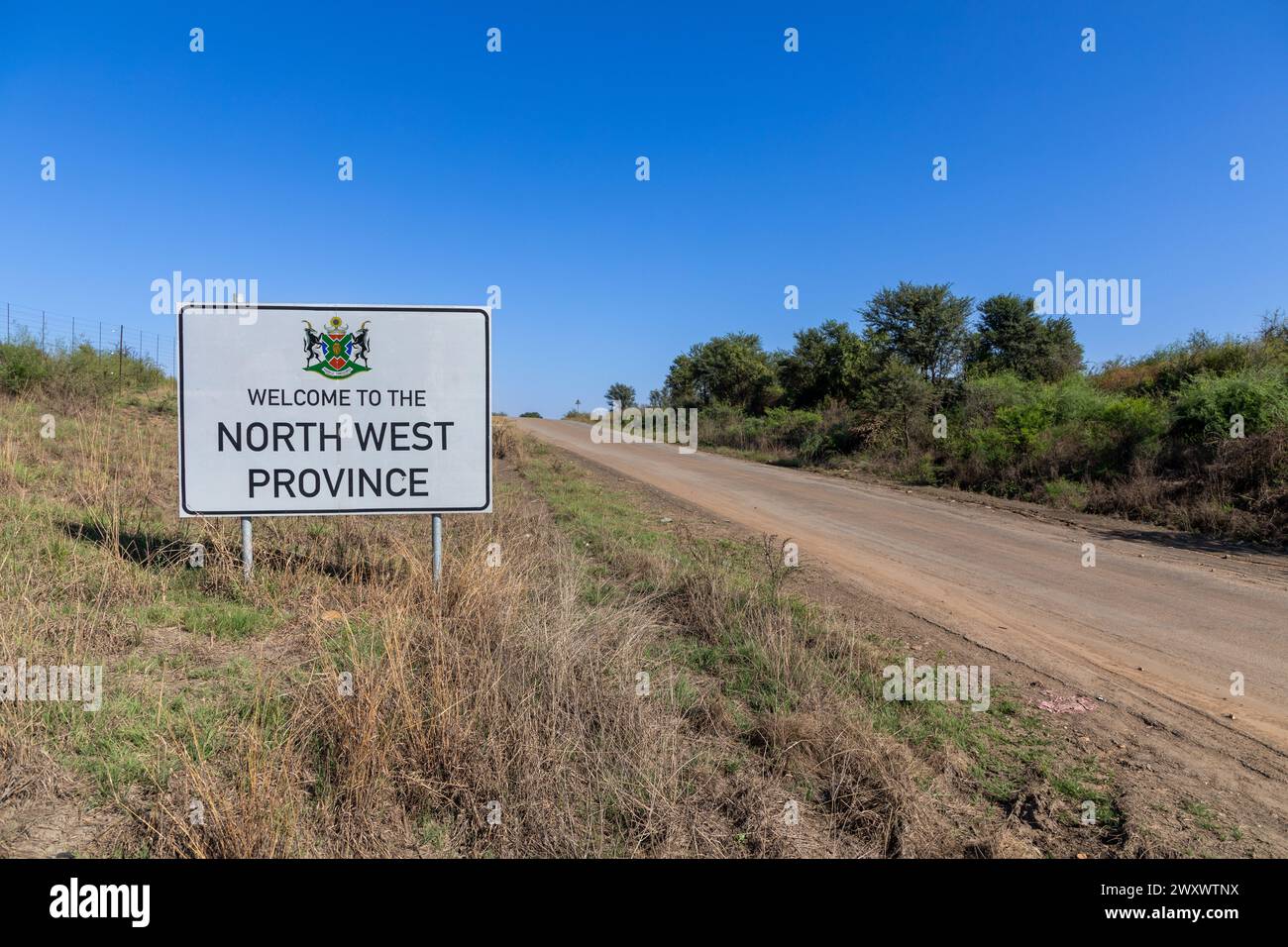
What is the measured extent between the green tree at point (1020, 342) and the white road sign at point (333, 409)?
82.0 feet

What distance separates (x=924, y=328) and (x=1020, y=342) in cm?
678

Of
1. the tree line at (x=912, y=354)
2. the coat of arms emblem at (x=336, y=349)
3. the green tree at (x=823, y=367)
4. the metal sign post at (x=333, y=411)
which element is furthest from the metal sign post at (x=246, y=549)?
the green tree at (x=823, y=367)

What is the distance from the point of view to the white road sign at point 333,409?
573 centimetres

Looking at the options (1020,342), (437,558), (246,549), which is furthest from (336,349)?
(1020,342)

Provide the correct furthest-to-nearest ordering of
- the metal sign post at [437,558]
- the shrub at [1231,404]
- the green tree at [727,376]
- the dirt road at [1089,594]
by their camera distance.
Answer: the green tree at [727,376] → the shrub at [1231,404] → the metal sign post at [437,558] → the dirt road at [1089,594]

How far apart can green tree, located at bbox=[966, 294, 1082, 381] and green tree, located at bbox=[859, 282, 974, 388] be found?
3.37 meters

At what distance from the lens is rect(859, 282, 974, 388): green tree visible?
2342 cm

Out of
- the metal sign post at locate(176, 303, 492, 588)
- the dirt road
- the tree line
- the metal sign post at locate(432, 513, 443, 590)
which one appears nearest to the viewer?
the dirt road

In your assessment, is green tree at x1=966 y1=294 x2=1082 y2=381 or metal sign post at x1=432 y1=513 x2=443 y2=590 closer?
metal sign post at x1=432 y1=513 x2=443 y2=590

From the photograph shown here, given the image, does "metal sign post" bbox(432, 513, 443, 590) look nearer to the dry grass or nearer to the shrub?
the dry grass

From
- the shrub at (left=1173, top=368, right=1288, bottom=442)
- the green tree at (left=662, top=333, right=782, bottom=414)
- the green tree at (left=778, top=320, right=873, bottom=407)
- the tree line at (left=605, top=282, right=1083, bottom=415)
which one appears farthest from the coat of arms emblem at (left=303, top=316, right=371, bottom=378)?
the green tree at (left=662, top=333, right=782, bottom=414)

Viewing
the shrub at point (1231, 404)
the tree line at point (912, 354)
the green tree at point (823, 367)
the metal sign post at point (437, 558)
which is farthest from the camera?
the green tree at point (823, 367)

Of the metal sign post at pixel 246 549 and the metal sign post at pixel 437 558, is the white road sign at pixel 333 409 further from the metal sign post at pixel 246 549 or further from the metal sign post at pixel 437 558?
the metal sign post at pixel 437 558
